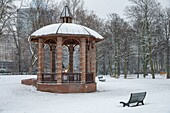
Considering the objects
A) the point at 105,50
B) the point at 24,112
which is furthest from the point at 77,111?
the point at 105,50

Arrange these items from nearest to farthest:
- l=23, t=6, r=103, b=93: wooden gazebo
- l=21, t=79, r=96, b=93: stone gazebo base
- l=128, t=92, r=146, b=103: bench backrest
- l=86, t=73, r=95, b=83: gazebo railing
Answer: l=128, t=92, r=146, b=103: bench backrest < l=21, t=79, r=96, b=93: stone gazebo base < l=23, t=6, r=103, b=93: wooden gazebo < l=86, t=73, r=95, b=83: gazebo railing

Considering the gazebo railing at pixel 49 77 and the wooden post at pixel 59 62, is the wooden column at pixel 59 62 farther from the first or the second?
the gazebo railing at pixel 49 77

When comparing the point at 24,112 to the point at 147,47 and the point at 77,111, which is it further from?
the point at 147,47

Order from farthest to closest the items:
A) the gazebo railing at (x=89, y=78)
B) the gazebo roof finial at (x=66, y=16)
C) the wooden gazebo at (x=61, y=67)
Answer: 1. the gazebo roof finial at (x=66, y=16)
2. the gazebo railing at (x=89, y=78)
3. the wooden gazebo at (x=61, y=67)

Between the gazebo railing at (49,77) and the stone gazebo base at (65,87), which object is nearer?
the stone gazebo base at (65,87)

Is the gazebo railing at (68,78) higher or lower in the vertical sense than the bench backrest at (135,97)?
higher

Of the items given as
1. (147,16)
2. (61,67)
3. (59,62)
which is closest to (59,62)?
(59,62)

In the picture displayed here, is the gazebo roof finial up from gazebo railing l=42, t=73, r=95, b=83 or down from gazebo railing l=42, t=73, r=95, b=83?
up

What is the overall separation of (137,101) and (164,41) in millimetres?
31092

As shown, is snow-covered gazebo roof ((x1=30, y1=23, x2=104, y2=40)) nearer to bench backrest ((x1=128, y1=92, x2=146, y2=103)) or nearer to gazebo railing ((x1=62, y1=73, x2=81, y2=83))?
gazebo railing ((x1=62, y1=73, x2=81, y2=83))

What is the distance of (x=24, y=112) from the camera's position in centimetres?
1230

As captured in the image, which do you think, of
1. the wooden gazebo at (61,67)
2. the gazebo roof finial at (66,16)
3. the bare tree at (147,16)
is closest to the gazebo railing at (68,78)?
the wooden gazebo at (61,67)

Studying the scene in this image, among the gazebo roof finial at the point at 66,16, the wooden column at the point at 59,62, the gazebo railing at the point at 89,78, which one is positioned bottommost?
the gazebo railing at the point at 89,78

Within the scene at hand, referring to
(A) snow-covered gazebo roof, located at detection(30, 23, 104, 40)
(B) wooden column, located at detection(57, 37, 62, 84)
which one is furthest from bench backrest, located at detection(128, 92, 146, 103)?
(A) snow-covered gazebo roof, located at detection(30, 23, 104, 40)
